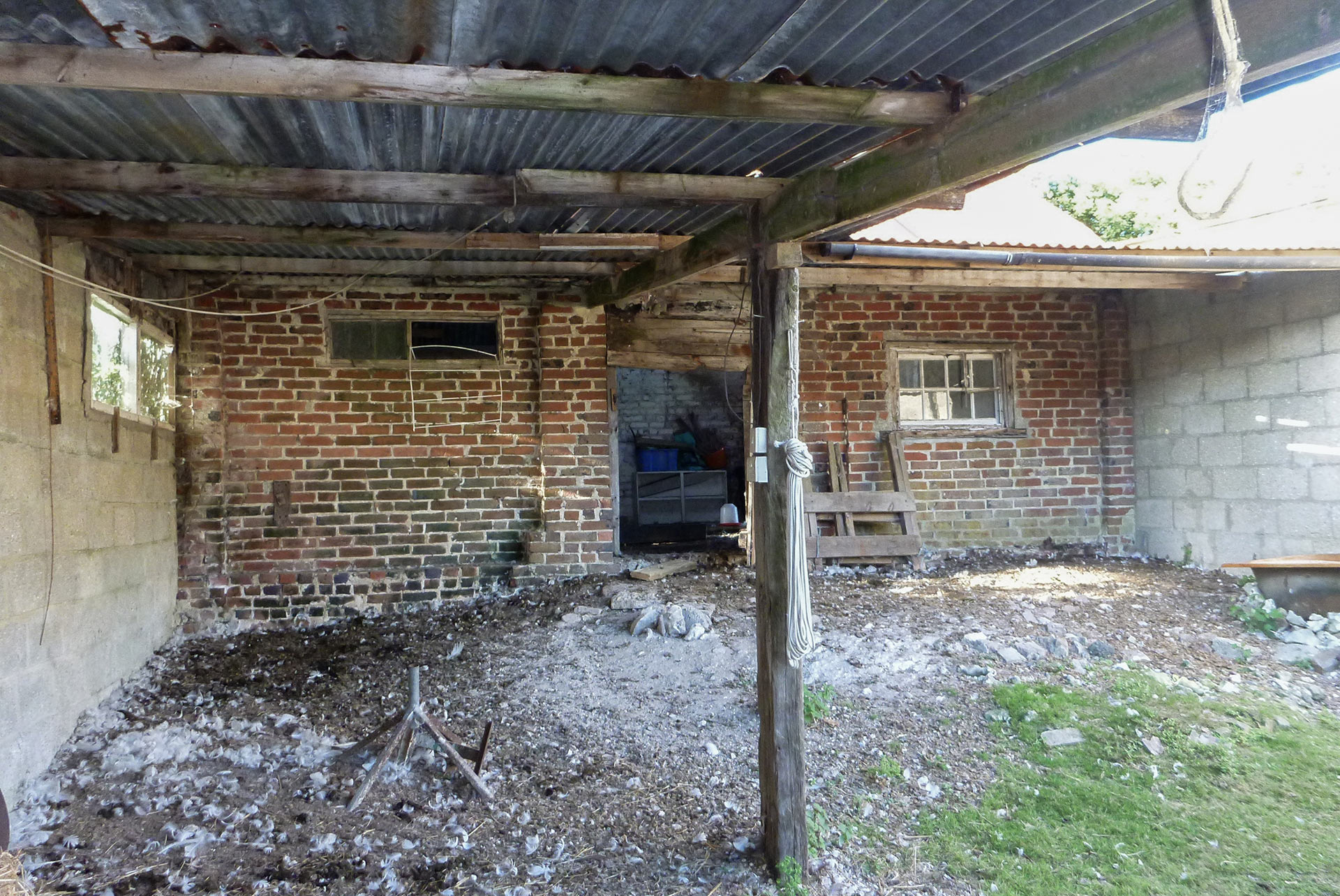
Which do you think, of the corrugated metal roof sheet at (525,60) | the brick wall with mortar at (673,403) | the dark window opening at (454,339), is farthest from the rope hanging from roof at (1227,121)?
the brick wall with mortar at (673,403)

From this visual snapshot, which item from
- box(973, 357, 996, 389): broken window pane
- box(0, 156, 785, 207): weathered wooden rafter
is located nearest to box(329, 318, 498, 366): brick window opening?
box(0, 156, 785, 207): weathered wooden rafter

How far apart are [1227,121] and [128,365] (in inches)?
240

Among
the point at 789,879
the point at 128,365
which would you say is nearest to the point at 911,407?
the point at 789,879

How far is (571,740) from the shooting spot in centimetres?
454

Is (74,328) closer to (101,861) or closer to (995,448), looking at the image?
(101,861)

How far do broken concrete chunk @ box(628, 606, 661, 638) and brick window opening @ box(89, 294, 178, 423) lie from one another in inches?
140

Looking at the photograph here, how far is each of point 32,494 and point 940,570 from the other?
6.47m

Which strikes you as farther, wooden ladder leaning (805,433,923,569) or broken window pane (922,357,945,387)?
broken window pane (922,357,945,387)

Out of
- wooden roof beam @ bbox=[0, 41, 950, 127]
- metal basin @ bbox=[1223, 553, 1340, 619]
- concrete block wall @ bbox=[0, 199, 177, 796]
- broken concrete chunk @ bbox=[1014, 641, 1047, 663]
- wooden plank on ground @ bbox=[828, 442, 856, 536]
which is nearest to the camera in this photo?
wooden roof beam @ bbox=[0, 41, 950, 127]

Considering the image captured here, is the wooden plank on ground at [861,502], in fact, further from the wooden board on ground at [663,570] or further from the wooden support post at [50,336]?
the wooden support post at [50,336]

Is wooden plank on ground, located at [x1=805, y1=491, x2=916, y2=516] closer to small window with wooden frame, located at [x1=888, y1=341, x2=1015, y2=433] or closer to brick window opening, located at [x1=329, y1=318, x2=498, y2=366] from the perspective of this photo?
small window with wooden frame, located at [x1=888, y1=341, x2=1015, y2=433]

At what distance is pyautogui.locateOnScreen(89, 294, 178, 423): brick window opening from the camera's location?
5262 millimetres

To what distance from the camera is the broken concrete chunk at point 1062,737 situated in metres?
4.28

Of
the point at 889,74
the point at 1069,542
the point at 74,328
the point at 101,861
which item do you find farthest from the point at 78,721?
the point at 1069,542
